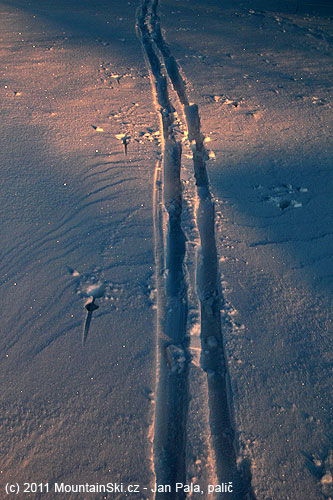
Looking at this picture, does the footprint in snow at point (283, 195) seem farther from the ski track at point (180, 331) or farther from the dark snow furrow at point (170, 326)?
the dark snow furrow at point (170, 326)

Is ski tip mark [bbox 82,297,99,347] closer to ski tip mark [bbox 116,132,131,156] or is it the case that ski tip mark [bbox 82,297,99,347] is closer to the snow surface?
the snow surface

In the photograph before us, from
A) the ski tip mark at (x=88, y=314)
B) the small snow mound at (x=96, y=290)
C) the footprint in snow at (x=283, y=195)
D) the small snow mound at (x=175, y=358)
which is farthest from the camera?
the footprint in snow at (x=283, y=195)

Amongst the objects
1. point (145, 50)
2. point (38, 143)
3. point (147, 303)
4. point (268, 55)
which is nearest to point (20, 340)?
→ point (147, 303)

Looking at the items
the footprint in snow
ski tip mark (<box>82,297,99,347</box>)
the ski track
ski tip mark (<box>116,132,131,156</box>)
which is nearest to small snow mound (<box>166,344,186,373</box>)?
the ski track

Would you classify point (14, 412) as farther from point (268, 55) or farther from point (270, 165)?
point (268, 55)

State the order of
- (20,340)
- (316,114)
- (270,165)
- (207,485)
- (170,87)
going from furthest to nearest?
(170,87) < (316,114) < (270,165) < (20,340) < (207,485)

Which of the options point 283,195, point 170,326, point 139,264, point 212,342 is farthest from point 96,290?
point 283,195

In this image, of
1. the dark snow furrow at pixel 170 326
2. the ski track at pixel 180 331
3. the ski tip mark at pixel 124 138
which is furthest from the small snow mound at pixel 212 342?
the ski tip mark at pixel 124 138
